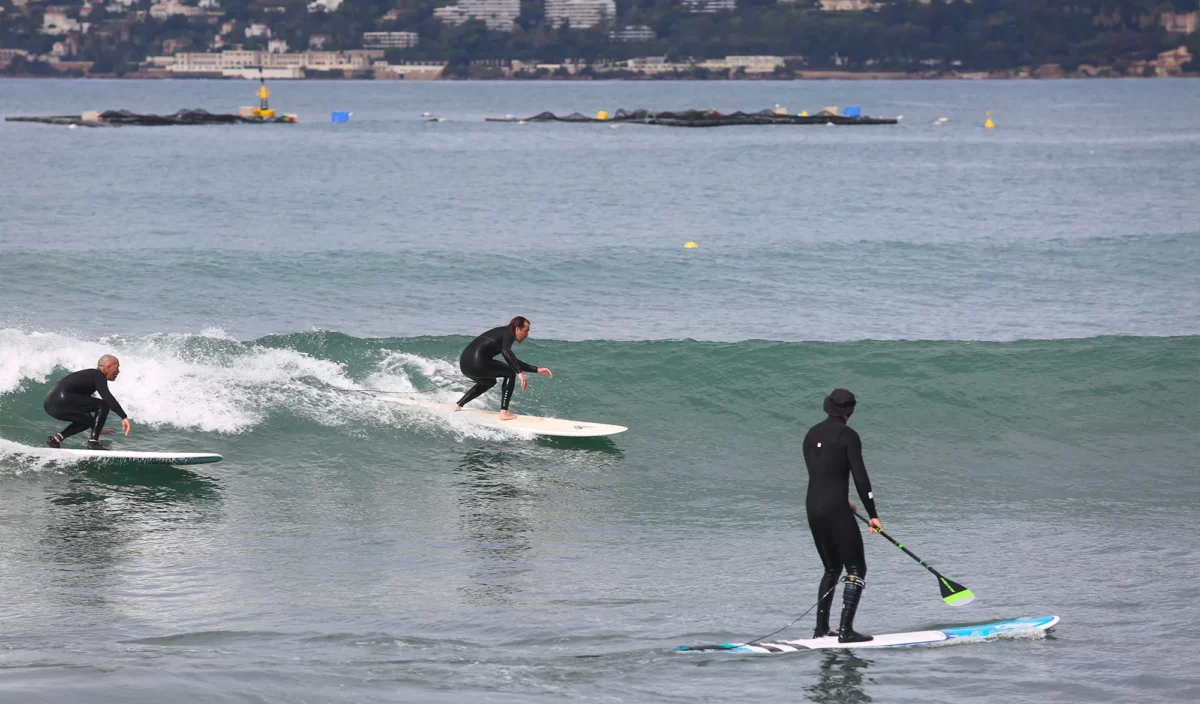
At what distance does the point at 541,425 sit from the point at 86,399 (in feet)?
16.5

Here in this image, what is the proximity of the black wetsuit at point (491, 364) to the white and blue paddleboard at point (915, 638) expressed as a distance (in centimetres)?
642

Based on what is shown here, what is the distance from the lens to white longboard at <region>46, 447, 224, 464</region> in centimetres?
1391

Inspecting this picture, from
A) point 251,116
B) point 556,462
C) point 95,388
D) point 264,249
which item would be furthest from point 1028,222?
point 251,116

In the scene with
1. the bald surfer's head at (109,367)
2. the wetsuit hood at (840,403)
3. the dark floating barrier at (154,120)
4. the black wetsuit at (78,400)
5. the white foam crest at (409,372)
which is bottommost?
the white foam crest at (409,372)

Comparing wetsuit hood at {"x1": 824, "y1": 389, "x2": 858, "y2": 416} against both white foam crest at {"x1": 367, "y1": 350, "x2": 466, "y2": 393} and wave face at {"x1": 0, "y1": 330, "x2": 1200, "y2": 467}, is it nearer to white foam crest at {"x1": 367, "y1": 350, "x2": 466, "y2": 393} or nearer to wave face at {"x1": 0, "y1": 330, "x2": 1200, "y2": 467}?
wave face at {"x1": 0, "y1": 330, "x2": 1200, "y2": 467}

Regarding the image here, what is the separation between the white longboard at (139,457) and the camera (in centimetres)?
1391

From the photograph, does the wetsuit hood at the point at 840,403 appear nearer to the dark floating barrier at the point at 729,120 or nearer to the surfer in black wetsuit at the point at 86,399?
the surfer in black wetsuit at the point at 86,399

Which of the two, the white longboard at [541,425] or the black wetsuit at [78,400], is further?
the white longboard at [541,425]

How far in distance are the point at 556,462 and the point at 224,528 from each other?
158 inches

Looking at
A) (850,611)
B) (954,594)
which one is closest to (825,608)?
(850,611)

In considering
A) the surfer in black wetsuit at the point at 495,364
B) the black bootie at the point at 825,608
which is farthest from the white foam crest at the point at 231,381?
the black bootie at the point at 825,608

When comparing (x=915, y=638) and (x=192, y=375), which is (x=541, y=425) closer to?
(x=192, y=375)

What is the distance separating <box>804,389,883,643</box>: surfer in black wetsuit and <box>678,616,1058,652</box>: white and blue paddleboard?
0.10 meters

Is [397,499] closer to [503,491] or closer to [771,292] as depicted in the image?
[503,491]
